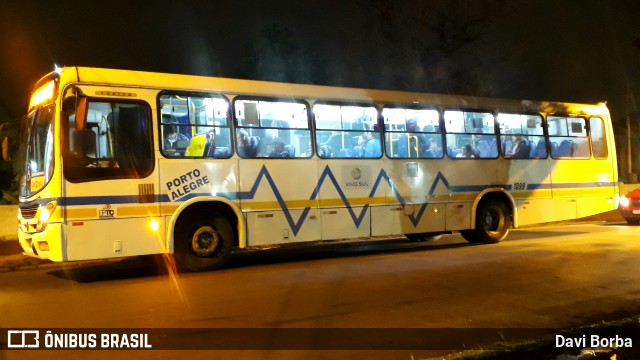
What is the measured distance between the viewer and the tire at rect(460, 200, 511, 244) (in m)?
13.0

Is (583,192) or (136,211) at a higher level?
(136,211)

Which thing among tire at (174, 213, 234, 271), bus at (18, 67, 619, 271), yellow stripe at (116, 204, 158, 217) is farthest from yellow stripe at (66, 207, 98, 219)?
tire at (174, 213, 234, 271)

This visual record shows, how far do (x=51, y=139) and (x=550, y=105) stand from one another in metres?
11.1

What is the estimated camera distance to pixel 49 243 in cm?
853

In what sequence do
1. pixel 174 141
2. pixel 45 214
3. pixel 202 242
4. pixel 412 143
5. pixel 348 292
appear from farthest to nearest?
pixel 412 143 < pixel 202 242 < pixel 174 141 < pixel 45 214 < pixel 348 292

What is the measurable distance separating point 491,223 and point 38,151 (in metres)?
9.61

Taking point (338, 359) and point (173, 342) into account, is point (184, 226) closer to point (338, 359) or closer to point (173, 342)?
point (173, 342)

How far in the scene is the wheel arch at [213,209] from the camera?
935 cm

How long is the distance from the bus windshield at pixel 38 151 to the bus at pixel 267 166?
35mm

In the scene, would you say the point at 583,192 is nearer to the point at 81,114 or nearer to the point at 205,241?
the point at 205,241

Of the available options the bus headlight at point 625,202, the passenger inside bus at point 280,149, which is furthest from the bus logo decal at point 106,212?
the bus headlight at point 625,202

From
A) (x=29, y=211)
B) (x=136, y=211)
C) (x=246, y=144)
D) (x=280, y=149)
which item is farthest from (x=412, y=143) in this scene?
(x=29, y=211)

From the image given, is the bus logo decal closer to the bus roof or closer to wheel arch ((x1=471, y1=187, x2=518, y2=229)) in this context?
the bus roof

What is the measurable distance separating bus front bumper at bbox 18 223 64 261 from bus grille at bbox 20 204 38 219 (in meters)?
0.31
